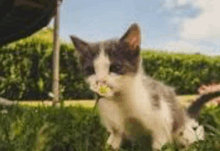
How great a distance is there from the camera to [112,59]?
4.21 metres

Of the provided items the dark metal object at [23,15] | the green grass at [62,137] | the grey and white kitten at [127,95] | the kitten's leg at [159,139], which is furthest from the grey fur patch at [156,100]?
the dark metal object at [23,15]

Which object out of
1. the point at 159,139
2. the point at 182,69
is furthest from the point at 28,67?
the point at 159,139

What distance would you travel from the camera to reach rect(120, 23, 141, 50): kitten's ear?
4.18m

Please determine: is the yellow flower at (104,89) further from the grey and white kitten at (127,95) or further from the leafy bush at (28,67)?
the leafy bush at (28,67)

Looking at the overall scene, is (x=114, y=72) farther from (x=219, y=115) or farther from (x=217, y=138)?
(x=219, y=115)

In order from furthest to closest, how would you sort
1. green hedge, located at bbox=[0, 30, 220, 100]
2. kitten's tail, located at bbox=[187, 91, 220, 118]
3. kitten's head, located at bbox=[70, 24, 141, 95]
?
green hedge, located at bbox=[0, 30, 220, 100] → kitten's tail, located at bbox=[187, 91, 220, 118] → kitten's head, located at bbox=[70, 24, 141, 95]

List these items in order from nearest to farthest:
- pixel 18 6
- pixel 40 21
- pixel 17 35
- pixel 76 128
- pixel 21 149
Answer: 1. pixel 21 149
2. pixel 76 128
3. pixel 18 6
4. pixel 40 21
5. pixel 17 35

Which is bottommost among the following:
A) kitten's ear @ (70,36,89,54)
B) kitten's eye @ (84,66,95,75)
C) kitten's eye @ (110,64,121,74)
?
kitten's eye @ (84,66,95,75)

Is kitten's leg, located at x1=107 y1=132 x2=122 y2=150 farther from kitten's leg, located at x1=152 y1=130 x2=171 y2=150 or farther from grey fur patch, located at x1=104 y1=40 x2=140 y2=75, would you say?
grey fur patch, located at x1=104 y1=40 x2=140 y2=75

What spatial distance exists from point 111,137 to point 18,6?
7.41ft

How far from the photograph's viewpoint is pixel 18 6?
17.9 ft

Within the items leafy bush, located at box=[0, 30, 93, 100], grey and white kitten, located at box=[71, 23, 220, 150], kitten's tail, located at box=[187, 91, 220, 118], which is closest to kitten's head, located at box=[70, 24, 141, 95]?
grey and white kitten, located at box=[71, 23, 220, 150]

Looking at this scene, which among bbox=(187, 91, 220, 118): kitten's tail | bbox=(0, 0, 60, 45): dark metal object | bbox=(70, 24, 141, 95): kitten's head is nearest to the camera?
bbox=(70, 24, 141, 95): kitten's head

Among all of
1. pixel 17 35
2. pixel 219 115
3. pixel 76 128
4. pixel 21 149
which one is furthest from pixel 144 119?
pixel 17 35
